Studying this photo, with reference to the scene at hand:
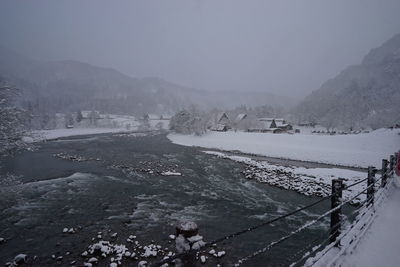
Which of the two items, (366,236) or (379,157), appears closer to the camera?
(366,236)

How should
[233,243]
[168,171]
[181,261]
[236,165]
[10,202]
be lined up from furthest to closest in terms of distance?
[236,165] → [168,171] → [10,202] → [233,243] → [181,261]

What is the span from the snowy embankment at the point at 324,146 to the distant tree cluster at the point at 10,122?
43.2 metres

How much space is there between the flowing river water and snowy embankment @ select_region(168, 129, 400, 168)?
2055 cm

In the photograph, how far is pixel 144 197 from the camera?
868 inches

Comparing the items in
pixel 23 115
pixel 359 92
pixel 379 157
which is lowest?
pixel 379 157

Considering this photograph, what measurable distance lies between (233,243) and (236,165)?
26.0 metres

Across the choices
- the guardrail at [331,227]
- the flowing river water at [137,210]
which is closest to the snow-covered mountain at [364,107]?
the flowing river water at [137,210]

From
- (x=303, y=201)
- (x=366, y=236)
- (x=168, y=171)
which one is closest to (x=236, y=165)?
(x=168, y=171)

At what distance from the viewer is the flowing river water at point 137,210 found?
13.4 metres

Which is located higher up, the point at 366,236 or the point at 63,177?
the point at 366,236

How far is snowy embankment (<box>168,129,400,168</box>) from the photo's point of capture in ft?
128

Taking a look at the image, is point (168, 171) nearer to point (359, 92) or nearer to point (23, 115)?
point (23, 115)

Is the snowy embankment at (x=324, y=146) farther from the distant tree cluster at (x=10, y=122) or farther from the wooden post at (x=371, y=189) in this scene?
the distant tree cluster at (x=10, y=122)

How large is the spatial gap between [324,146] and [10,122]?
168 feet
